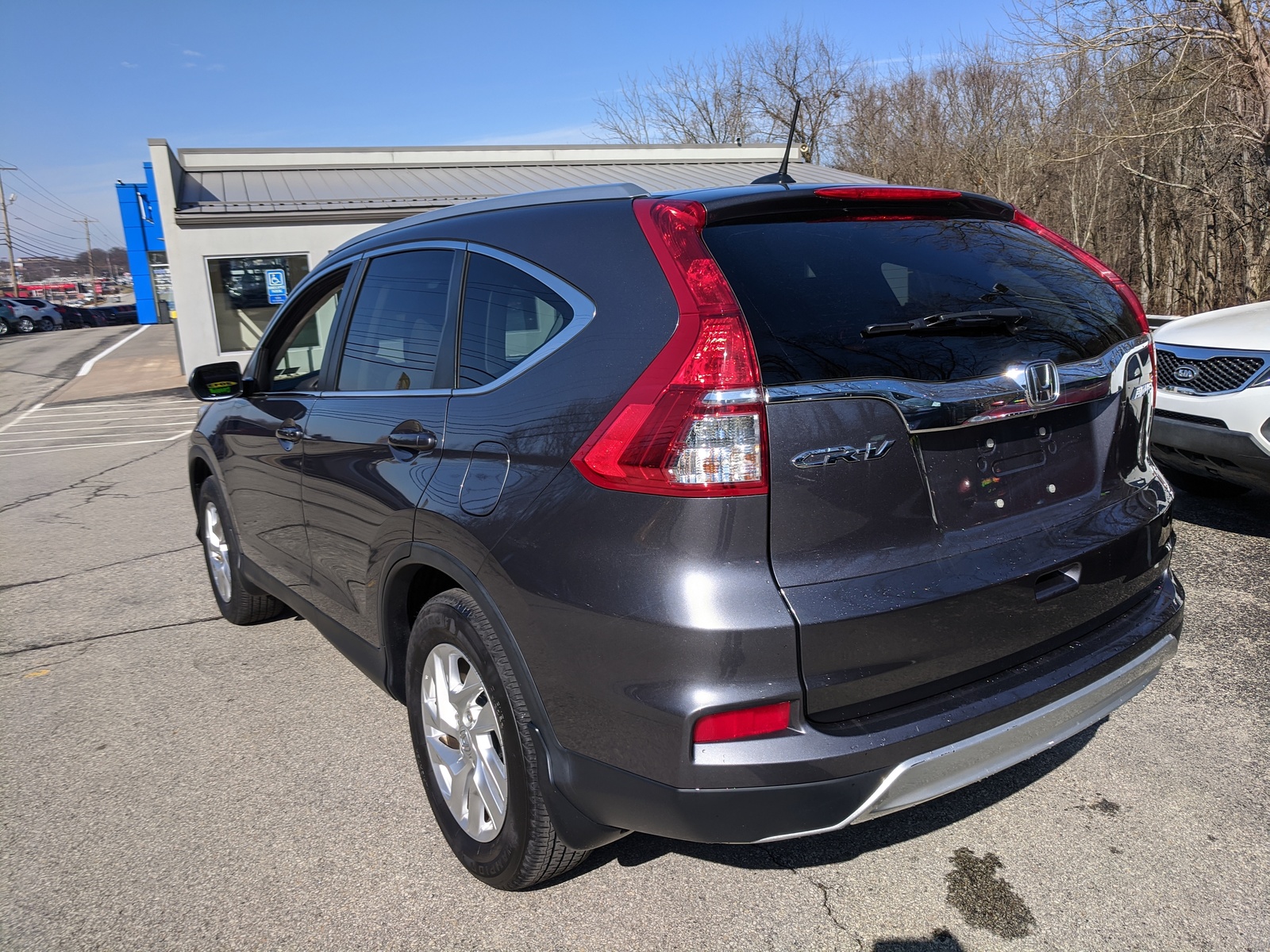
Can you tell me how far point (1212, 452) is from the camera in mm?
4832

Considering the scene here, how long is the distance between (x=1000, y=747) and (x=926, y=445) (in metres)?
0.72

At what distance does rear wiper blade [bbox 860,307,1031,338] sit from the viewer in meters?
2.05

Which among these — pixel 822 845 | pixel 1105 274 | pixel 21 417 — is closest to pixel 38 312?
pixel 21 417

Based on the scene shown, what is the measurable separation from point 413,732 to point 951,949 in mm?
1588

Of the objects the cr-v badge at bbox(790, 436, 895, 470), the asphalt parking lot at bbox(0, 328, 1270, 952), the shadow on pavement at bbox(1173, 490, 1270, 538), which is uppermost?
the cr-v badge at bbox(790, 436, 895, 470)

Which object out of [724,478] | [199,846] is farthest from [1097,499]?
[199,846]

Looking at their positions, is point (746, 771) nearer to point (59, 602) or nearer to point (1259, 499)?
point (59, 602)

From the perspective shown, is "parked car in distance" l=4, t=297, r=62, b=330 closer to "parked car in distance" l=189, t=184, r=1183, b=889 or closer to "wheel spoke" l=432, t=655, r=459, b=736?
"wheel spoke" l=432, t=655, r=459, b=736

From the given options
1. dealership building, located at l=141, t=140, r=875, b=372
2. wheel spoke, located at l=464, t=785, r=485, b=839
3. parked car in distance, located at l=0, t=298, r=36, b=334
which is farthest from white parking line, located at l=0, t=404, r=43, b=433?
parked car in distance, located at l=0, t=298, r=36, b=334

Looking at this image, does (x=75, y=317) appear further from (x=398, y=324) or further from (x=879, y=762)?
(x=879, y=762)

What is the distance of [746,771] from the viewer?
188cm

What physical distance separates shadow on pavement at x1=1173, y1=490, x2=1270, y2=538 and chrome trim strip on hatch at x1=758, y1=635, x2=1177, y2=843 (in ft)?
12.0

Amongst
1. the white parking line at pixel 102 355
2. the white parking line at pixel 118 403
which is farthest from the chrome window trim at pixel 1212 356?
the white parking line at pixel 102 355

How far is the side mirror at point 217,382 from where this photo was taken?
3967 millimetres
